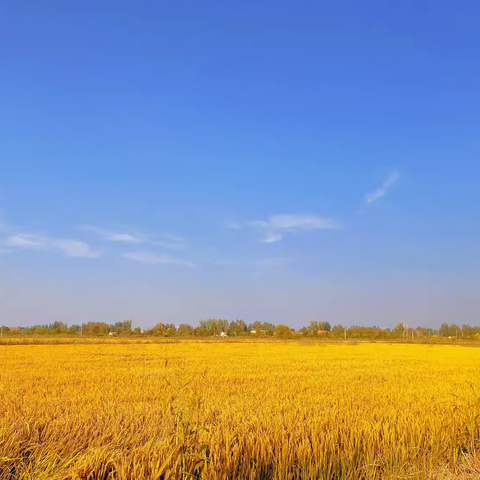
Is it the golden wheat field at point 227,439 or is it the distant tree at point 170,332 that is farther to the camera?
the distant tree at point 170,332

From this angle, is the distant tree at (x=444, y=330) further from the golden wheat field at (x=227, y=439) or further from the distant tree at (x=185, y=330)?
the golden wheat field at (x=227, y=439)

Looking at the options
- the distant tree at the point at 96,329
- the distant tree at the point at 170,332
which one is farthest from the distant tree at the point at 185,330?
the distant tree at the point at 96,329

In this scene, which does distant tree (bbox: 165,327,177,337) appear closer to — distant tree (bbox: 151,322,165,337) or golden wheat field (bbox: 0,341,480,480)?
distant tree (bbox: 151,322,165,337)

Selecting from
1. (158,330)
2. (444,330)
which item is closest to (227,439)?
(158,330)

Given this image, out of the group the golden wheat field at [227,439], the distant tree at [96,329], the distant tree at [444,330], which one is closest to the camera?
the golden wheat field at [227,439]

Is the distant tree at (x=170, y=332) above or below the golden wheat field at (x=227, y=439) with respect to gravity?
below

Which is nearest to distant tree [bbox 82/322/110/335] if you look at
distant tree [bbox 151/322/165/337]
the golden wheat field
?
distant tree [bbox 151/322/165/337]

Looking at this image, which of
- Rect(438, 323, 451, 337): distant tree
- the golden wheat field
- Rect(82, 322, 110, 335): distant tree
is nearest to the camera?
the golden wheat field

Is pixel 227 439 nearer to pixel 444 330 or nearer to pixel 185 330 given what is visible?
pixel 185 330

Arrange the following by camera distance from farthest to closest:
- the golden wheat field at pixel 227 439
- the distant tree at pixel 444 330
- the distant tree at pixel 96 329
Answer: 1. the distant tree at pixel 444 330
2. the distant tree at pixel 96 329
3. the golden wheat field at pixel 227 439

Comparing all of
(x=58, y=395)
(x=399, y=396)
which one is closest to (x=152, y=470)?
(x=58, y=395)

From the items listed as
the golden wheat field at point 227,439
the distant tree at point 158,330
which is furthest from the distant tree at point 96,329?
the golden wheat field at point 227,439

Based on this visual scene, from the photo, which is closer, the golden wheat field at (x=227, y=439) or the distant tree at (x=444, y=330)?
the golden wheat field at (x=227, y=439)

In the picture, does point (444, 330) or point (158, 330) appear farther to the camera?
point (444, 330)
